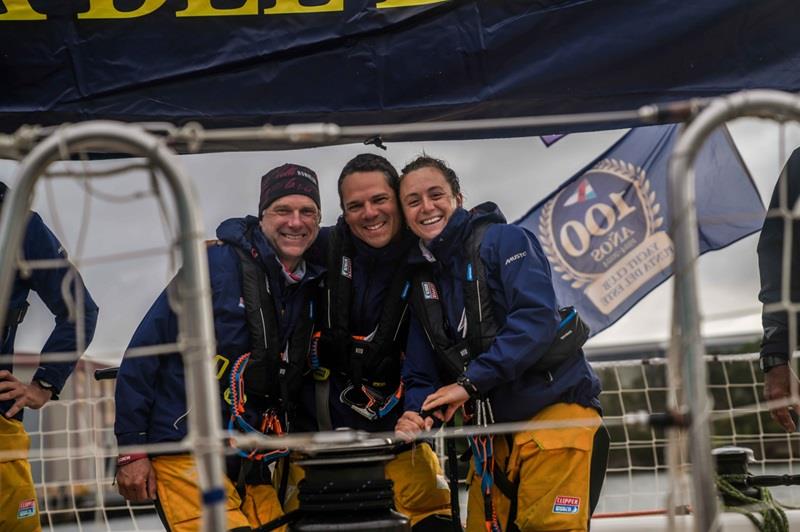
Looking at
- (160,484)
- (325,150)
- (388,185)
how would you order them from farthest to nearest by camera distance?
(325,150) → (388,185) → (160,484)

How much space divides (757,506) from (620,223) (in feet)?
7.47

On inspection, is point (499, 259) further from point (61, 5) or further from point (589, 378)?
point (61, 5)

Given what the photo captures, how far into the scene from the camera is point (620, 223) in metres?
6.41

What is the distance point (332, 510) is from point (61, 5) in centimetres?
237

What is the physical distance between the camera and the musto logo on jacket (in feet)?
20.8

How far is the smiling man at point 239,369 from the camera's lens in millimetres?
4039

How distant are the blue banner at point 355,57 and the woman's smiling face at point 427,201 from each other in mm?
300

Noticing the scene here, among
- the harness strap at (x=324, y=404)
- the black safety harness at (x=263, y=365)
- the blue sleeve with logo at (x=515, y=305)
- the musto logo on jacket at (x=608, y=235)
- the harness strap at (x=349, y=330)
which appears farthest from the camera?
the musto logo on jacket at (x=608, y=235)

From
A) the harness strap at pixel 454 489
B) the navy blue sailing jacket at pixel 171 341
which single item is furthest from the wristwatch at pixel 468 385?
the navy blue sailing jacket at pixel 171 341

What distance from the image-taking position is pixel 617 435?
56.6ft

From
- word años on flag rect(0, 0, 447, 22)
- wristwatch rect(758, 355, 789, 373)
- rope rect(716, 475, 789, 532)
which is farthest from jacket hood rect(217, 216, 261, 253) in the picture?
rope rect(716, 475, 789, 532)

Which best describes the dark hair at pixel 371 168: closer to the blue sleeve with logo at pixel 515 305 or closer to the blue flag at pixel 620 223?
the blue sleeve with logo at pixel 515 305

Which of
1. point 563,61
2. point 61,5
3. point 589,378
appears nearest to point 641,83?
point 563,61

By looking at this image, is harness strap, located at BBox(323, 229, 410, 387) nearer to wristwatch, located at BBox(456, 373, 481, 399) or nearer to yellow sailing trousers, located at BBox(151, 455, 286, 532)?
wristwatch, located at BBox(456, 373, 481, 399)
